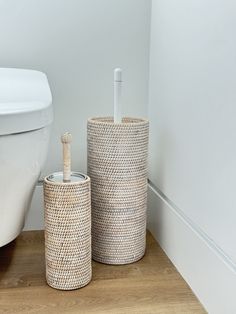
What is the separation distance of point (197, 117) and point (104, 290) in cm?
50

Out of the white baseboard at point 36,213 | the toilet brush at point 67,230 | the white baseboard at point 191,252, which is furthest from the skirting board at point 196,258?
the white baseboard at point 36,213

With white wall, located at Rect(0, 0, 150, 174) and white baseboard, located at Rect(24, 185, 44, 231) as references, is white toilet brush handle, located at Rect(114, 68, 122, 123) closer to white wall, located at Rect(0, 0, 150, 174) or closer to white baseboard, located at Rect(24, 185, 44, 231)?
white wall, located at Rect(0, 0, 150, 174)

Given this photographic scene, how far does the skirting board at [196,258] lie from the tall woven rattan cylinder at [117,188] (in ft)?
0.29

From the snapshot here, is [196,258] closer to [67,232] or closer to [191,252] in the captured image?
[191,252]

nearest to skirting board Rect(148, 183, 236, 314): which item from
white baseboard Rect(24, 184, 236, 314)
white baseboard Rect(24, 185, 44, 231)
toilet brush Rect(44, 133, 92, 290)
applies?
white baseboard Rect(24, 184, 236, 314)

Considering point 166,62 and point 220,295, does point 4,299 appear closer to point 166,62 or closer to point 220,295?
point 220,295

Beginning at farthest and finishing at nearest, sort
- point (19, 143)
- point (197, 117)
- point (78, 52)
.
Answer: point (78, 52), point (197, 117), point (19, 143)

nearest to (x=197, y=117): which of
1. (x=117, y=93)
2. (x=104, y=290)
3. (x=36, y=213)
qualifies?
(x=117, y=93)

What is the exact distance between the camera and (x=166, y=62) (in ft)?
3.84

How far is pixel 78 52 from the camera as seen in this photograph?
1.28 m

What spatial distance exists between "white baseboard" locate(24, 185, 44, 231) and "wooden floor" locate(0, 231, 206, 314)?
6.6 inches

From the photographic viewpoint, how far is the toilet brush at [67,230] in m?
0.97

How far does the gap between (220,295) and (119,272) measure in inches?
12.9

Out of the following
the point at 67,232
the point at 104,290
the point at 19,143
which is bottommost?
the point at 104,290
